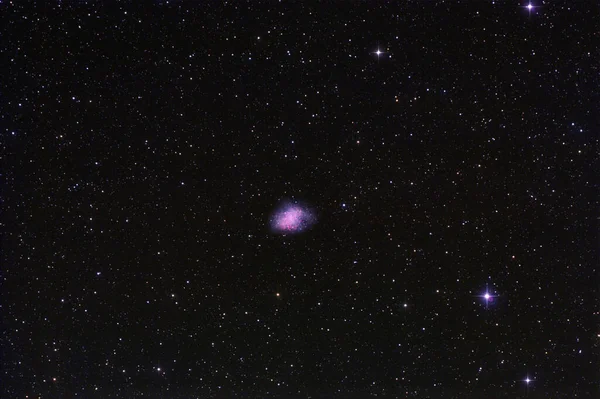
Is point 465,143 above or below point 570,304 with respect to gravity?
above

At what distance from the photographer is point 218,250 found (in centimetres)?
54

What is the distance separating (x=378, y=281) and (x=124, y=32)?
44 cm

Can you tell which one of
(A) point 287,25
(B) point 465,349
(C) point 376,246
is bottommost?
(B) point 465,349

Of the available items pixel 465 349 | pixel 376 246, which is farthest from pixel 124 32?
pixel 465 349

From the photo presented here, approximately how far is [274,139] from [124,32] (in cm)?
23

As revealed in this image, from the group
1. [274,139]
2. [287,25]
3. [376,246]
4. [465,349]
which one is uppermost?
[287,25]

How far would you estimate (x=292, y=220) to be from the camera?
54 cm

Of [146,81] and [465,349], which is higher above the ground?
[146,81]

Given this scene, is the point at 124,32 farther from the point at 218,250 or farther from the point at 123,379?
the point at 123,379

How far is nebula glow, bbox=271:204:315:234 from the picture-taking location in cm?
54

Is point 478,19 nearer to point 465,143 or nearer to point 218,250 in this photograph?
point 465,143

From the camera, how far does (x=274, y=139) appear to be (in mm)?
539

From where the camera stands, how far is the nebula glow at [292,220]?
0.54 meters

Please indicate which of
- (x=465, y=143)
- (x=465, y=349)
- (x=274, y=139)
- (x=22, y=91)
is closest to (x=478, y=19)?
(x=465, y=143)
